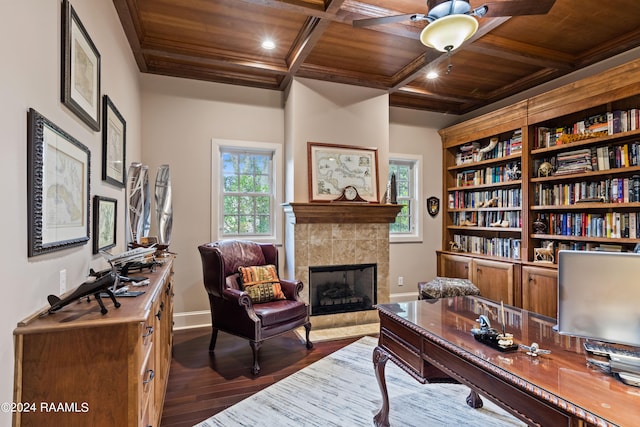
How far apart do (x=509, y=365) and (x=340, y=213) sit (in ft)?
9.42

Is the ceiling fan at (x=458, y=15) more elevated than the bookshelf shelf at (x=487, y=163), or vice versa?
the ceiling fan at (x=458, y=15)

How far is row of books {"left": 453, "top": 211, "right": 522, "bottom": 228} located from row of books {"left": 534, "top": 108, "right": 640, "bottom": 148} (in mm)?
926

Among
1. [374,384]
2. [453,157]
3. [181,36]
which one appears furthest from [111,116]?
[453,157]

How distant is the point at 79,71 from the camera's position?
5.74ft

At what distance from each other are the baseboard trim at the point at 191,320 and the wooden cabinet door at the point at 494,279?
3596 mm

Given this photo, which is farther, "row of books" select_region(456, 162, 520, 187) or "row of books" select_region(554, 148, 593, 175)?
"row of books" select_region(456, 162, 520, 187)

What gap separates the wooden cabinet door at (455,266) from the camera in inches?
182

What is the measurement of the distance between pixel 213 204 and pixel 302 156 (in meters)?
1.27

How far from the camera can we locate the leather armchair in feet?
9.36

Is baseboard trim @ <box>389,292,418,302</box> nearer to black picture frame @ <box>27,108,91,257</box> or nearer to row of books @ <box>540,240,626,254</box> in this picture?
row of books @ <box>540,240,626,254</box>

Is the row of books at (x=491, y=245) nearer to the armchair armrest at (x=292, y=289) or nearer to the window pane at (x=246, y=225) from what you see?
the armchair armrest at (x=292, y=289)

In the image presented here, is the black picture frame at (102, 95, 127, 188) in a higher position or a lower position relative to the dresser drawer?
higher

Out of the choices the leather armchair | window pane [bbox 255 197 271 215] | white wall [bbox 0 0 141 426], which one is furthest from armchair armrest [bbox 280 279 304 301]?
white wall [bbox 0 0 141 426]

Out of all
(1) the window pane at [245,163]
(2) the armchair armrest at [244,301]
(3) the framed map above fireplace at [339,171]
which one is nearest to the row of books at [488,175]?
(3) the framed map above fireplace at [339,171]
